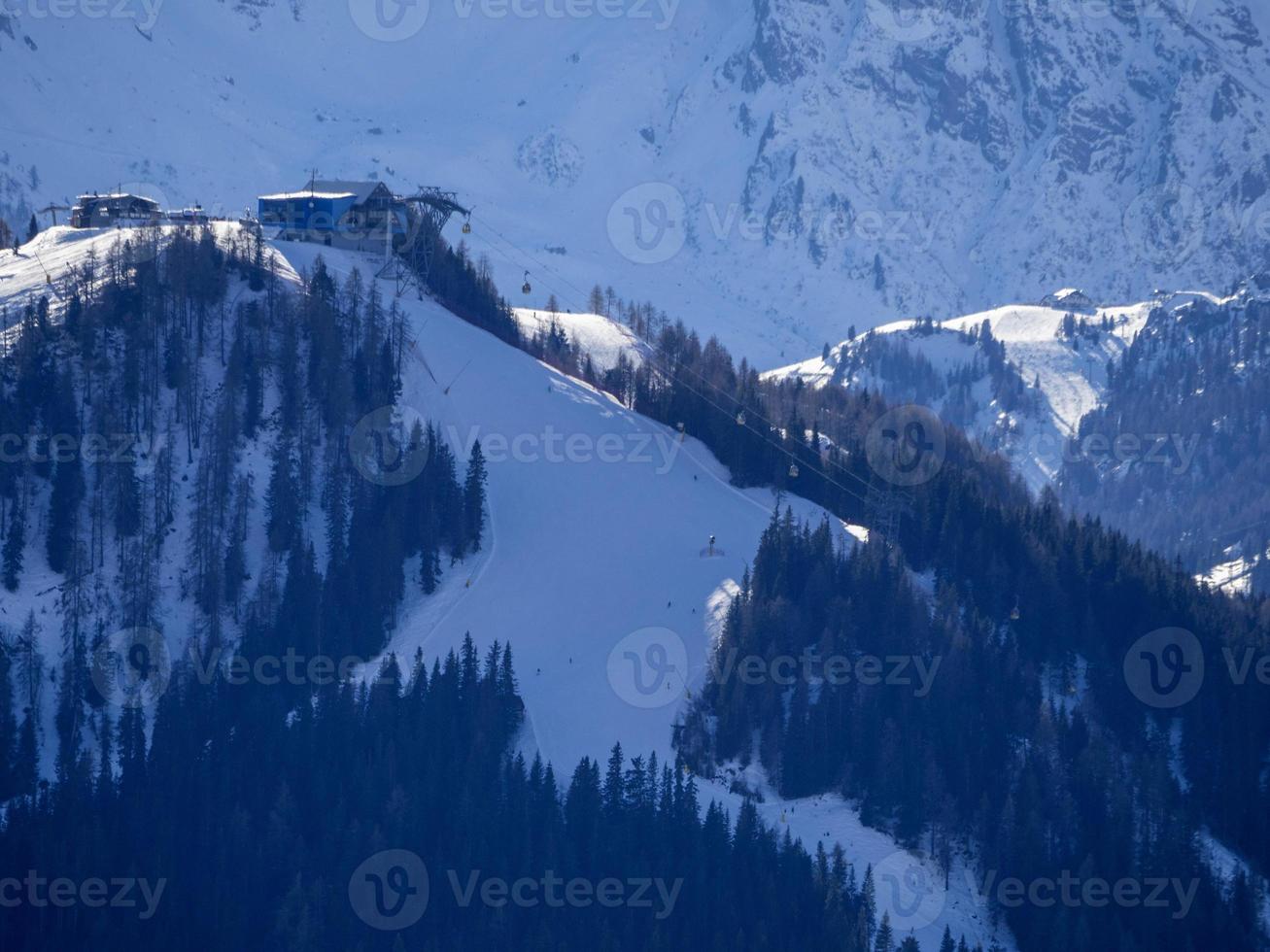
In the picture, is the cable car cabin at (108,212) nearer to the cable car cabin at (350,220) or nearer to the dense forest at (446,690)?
the cable car cabin at (350,220)

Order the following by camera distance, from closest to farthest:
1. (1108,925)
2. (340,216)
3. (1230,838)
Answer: (1108,925) → (1230,838) → (340,216)

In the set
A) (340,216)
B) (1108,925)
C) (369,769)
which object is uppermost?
(340,216)

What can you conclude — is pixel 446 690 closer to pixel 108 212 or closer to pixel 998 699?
pixel 998 699

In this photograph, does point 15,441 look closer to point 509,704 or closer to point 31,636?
point 31,636

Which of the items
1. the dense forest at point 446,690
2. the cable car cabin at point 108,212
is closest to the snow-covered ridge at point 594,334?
the dense forest at point 446,690

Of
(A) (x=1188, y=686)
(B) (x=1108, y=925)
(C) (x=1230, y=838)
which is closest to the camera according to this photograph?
(B) (x=1108, y=925)

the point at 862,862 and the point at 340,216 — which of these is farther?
the point at 340,216

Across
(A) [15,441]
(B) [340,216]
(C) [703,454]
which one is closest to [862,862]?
(C) [703,454]

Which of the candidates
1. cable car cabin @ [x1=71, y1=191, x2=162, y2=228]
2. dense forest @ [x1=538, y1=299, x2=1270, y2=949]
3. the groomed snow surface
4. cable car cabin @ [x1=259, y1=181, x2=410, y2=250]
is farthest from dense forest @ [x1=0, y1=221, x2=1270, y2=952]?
cable car cabin @ [x1=71, y1=191, x2=162, y2=228]
